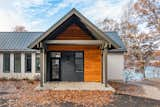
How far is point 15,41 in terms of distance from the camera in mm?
18406

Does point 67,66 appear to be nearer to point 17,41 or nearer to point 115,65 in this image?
point 115,65

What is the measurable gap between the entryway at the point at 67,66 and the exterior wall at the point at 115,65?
132 inches

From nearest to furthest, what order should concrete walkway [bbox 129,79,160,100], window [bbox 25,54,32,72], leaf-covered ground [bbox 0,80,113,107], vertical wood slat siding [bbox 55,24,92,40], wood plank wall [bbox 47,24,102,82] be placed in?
leaf-covered ground [bbox 0,80,113,107] → concrete walkway [bbox 129,79,160,100] → vertical wood slat siding [bbox 55,24,92,40] → wood plank wall [bbox 47,24,102,82] → window [bbox 25,54,32,72]

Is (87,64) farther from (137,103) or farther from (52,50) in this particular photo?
(137,103)

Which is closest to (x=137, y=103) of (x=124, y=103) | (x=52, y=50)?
(x=124, y=103)

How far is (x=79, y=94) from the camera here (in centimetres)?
1050

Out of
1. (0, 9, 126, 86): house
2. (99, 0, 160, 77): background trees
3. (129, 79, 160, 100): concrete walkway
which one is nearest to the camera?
(129, 79, 160, 100): concrete walkway

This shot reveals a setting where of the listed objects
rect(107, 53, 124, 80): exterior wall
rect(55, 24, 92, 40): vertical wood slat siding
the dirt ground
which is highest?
rect(55, 24, 92, 40): vertical wood slat siding

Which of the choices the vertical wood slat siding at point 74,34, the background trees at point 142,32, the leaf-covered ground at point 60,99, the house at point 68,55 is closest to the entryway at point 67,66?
the house at point 68,55

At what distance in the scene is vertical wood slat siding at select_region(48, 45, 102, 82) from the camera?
1470 cm

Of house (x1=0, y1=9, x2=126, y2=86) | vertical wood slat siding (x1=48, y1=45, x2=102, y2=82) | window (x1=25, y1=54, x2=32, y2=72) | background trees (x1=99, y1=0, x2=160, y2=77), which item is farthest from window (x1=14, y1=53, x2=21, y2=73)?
background trees (x1=99, y1=0, x2=160, y2=77)

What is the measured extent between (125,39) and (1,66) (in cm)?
1620

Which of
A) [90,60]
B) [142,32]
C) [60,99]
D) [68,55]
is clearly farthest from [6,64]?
[142,32]

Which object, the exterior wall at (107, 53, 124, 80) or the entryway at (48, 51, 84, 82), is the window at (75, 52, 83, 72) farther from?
the exterior wall at (107, 53, 124, 80)
